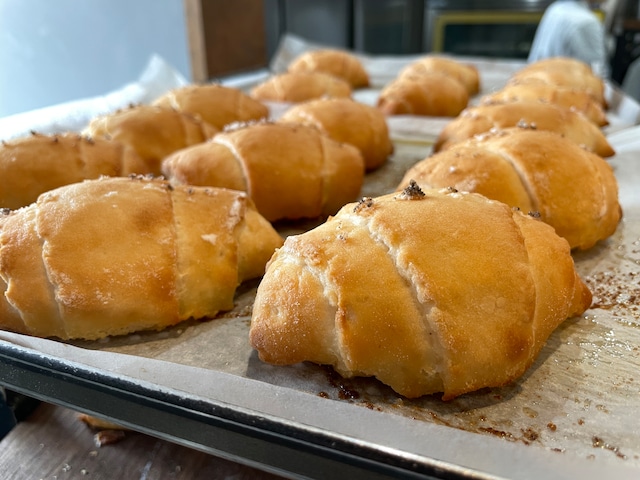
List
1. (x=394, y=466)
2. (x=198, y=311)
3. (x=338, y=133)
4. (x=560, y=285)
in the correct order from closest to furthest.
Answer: (x=394, y=466) → (x=560, y=285) → (x=198, y=311) → (x=338, y=133)

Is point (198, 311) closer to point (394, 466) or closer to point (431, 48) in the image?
point (394, 466)

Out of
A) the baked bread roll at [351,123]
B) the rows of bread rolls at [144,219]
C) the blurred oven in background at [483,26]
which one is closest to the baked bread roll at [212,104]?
the baked bread roll at [351,123]

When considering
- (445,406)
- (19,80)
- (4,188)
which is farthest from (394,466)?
(19,80)

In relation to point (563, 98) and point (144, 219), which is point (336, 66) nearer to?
point (563, 98)

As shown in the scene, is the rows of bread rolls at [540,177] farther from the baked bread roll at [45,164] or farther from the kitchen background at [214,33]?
the kitchen background at [214,33]

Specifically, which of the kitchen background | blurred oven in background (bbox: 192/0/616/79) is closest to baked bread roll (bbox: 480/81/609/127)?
A: the kitchen background

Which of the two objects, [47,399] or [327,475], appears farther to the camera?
[47,399]
